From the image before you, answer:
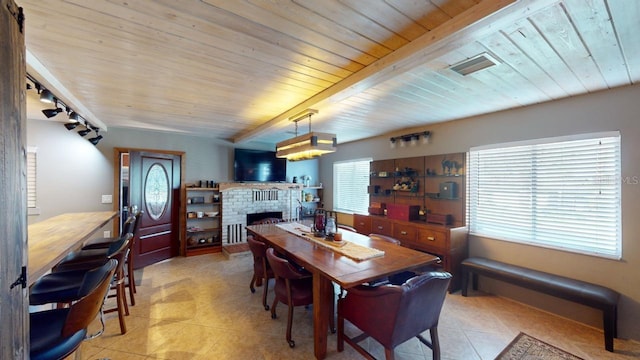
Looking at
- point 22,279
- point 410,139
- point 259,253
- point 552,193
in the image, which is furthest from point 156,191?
point 552,193

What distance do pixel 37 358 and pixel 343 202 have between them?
17.6ft

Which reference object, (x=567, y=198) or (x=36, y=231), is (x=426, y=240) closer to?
(x=567, y=198)

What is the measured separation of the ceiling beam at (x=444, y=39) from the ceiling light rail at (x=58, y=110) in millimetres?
2629

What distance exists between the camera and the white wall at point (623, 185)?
246cm

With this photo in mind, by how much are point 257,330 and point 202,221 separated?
3.42 meters

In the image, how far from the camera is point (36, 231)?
234cm

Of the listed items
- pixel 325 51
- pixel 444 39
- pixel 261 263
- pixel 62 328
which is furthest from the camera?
pixel 261 263

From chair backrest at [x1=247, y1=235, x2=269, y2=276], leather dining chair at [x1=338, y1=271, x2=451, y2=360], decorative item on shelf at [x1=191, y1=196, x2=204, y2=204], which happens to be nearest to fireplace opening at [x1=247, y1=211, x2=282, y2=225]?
decorative item on shelf at [x1=191, y1=196, x2=204, y2=204]

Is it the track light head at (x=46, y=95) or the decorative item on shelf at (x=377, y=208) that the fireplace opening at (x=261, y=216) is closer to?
the decorative item on shelf at (x=377, y=208)

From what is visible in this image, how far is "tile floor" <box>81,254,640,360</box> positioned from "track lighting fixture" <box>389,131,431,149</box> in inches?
Result: 93.5

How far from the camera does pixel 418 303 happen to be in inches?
68.9

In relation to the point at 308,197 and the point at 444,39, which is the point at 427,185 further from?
the point at 308,197

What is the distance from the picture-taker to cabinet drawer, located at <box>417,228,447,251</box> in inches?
138

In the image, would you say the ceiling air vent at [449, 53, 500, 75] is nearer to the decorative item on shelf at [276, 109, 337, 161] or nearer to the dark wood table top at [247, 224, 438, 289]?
the decorative item on shelf at [276, 109, 337, 161]
